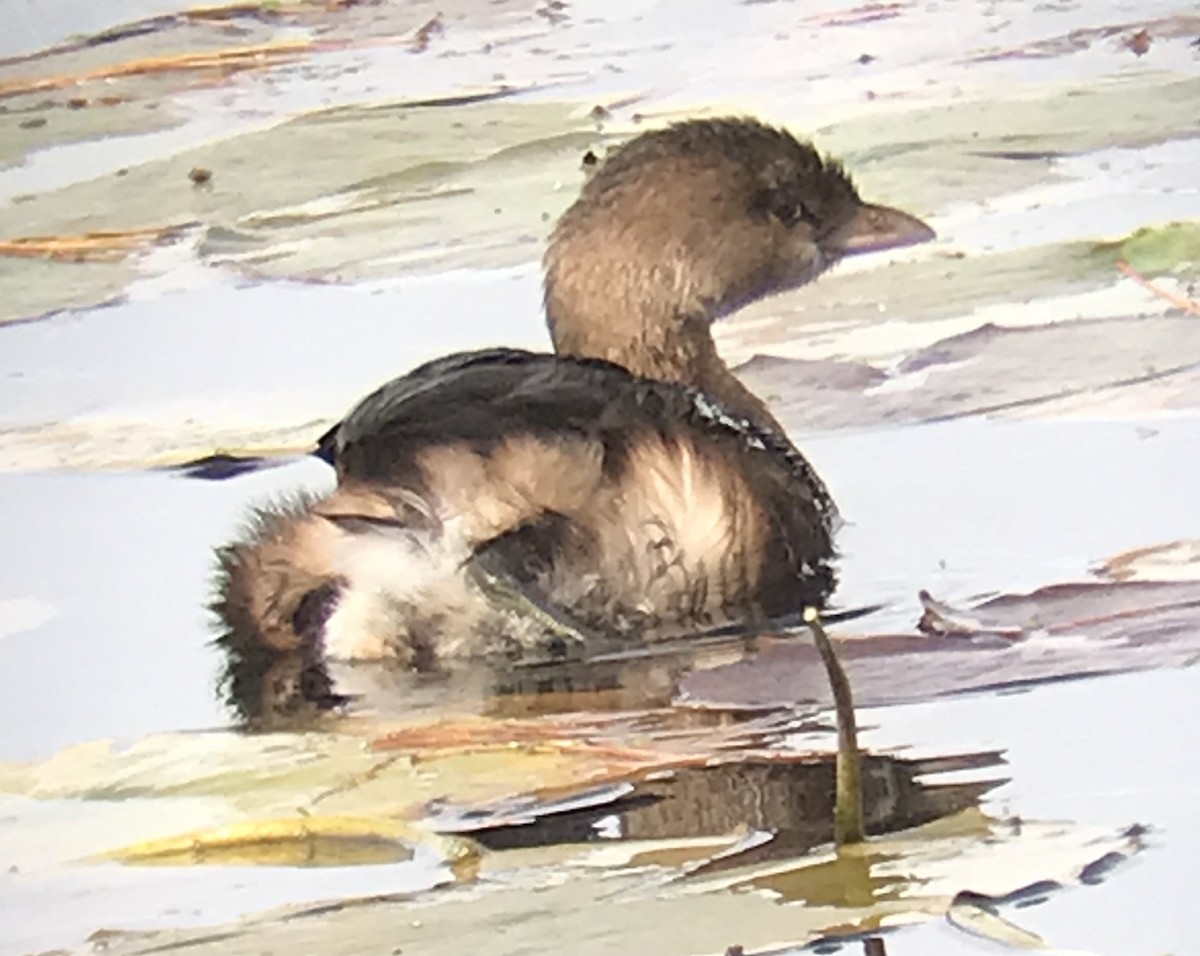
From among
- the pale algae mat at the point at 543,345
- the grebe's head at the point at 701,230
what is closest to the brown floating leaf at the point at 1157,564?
the pale algae mat at the point at 543,345

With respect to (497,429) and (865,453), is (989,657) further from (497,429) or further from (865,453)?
(497,429)

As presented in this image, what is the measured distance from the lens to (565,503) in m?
1.19

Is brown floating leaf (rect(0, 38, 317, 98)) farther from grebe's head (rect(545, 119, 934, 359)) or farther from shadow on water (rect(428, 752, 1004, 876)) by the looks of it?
shadow on water (rect(428, 752, 1004, 876))

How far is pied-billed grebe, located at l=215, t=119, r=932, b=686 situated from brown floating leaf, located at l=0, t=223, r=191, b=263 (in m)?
0.22

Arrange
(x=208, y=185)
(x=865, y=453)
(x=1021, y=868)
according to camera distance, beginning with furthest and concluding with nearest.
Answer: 1. (x=208, y=185)
2. (x=865, y=453)
3. (x=1021, y=868)

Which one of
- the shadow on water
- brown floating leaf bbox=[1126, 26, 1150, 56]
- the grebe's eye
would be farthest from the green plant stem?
brown floating leaf bbox=[1126, 26, 1150, 56]

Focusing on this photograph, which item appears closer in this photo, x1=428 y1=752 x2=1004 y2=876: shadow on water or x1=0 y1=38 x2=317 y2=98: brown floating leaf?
x1=428 y1=752 x2=1004 y2=876: shadow on water

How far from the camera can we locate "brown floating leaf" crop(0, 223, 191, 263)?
4.47 ft

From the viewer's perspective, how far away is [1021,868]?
1115mm

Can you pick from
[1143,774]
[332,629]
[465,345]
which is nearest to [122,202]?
[465,345]

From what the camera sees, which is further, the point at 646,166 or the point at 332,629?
the point at 646,166

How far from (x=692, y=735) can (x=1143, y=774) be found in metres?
0.27

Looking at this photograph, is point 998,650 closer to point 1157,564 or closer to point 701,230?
point 1157,564

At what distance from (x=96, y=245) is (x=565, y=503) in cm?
42
